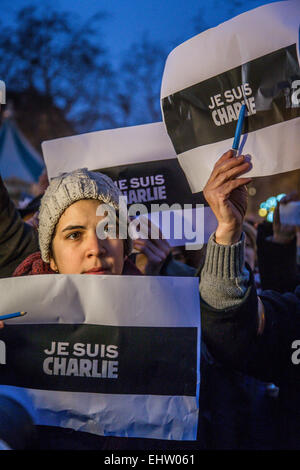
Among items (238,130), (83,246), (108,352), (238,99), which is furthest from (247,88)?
(108,352)

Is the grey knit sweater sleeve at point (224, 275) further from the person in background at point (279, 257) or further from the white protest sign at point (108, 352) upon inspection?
the person in background at point (279, 257)

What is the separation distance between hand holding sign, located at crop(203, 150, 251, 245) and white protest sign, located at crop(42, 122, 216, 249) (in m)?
0.52

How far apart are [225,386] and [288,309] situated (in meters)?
0.40

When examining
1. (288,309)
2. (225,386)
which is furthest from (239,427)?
(288,309)

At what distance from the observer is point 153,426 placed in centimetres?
137

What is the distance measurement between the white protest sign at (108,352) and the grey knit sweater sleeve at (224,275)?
47 millimetres

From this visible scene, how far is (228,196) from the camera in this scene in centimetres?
138

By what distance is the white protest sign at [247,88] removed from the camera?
1.52 meters

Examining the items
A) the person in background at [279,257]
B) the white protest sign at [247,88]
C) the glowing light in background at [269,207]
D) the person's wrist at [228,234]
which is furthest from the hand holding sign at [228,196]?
the glowing light in background at [269,207]

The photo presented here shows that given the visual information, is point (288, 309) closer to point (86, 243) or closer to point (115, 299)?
point (115, 299)

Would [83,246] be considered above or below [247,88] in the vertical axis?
below

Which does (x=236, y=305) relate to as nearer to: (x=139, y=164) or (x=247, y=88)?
(x=247, y=88)

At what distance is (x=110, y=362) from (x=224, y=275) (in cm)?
39

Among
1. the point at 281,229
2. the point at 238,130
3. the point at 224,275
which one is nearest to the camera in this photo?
the point at 224,275
